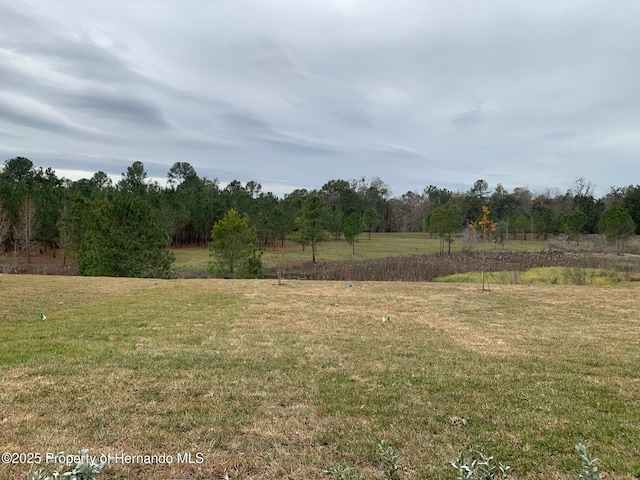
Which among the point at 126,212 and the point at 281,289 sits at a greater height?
the point at 126,212

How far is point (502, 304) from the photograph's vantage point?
9.14 meters

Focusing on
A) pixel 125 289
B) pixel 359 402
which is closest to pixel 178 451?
pixel 359 402

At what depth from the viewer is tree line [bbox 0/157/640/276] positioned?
16875mm

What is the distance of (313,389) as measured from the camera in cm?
378

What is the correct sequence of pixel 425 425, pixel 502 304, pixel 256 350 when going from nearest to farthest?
pixel 425 425
pixel 256 350
pixel 502 304

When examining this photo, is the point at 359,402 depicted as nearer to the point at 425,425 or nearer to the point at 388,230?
the point at 425,425

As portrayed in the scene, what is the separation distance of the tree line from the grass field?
9667mm

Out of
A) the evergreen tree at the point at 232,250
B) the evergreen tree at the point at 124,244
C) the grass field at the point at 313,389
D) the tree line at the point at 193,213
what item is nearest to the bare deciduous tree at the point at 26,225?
the tree line at the point at 193,213

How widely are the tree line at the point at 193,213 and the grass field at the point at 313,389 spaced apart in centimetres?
967

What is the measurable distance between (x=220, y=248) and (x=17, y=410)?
54.6 feet

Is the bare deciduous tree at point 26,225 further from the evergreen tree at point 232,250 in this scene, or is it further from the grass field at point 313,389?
the grass field at point 313,389

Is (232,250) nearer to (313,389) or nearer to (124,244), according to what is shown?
(124,244)

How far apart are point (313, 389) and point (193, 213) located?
40.2m

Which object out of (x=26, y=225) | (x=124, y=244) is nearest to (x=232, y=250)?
(x=124, y=244)
